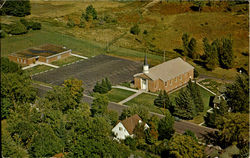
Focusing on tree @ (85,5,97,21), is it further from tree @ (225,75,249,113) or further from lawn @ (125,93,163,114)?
tree @ (225,75,249,113)

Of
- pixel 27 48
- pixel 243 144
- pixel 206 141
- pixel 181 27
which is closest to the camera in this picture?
pixel 243 144

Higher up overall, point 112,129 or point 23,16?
point 23,16

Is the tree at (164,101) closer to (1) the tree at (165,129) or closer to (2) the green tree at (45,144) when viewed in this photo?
(1) the tree at (165,129)

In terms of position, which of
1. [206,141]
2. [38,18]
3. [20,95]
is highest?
[38,18]

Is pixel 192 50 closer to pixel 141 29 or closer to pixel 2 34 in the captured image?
pixel 141 29

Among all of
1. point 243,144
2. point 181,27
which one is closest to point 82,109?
point 243,144

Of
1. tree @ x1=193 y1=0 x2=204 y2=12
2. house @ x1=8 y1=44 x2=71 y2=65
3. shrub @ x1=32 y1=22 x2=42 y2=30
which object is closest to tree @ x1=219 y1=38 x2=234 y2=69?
house @ x1=8 y1=44 x2=71 y2=65

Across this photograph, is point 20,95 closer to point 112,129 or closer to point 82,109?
point 82,109

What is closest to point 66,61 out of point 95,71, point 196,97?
point 95,71
